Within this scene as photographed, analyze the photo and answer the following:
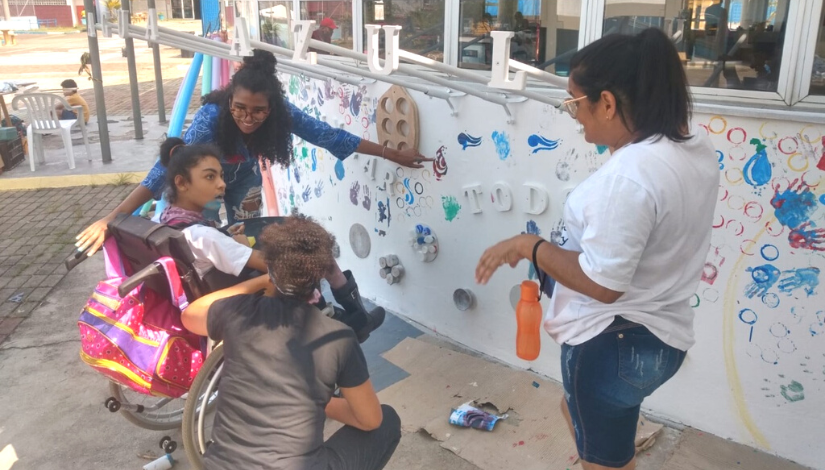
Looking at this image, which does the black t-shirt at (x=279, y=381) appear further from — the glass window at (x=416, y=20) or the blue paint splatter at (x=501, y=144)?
the glass window at (x=416, y=20)

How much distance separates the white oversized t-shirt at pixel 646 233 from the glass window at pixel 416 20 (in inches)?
79.9

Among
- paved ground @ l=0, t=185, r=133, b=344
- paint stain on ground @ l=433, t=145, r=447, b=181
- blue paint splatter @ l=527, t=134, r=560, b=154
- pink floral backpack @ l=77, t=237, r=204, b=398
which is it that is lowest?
paved ground @ l=0, t=185, r=133, b=344

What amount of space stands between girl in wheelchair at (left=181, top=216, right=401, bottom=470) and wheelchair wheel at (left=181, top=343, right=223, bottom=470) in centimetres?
38

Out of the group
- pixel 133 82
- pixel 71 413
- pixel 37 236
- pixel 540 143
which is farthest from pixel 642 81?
pixel 133 82

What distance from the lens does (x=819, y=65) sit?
2.31m

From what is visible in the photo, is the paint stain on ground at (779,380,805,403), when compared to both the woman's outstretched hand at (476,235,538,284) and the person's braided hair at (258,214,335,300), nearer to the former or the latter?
the woman's outstretched hand at (476,235,538,284)

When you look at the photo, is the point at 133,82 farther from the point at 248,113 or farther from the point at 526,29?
the point at 526,29

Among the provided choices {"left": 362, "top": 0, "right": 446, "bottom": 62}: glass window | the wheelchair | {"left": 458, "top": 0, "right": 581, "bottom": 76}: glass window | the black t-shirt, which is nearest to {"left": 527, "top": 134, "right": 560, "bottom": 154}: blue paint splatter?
→ {"left": 458, "top": 0, "right": 581, "bottom": 76}: glass window

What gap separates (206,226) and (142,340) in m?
0.48

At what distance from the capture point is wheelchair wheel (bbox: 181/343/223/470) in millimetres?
2439

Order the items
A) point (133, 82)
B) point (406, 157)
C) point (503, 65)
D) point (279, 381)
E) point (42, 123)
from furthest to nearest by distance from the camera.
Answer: point (133, 82) < point (42, 123) < point (406, 157) < point (503, 65) < point (279, 381)

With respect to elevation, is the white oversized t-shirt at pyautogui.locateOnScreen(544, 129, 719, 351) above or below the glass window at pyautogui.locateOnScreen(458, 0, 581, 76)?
below

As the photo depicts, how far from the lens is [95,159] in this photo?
29.4ft

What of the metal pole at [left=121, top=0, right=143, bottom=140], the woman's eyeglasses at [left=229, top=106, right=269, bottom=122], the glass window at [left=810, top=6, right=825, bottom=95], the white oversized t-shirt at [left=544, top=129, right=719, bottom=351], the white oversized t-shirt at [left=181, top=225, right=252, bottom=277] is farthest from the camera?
the metal pole at [left=121, top=0, right=143, bottom=140]
